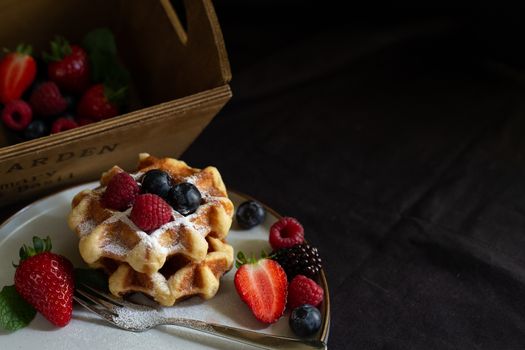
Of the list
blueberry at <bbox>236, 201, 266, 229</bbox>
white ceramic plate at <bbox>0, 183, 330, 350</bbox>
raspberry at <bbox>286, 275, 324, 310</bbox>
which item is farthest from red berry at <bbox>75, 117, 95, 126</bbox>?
raspberry at <bbox>286, 275, 324, 310</bbox>

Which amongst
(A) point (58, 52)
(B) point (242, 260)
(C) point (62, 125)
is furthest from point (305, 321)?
(A) point (58, 52)

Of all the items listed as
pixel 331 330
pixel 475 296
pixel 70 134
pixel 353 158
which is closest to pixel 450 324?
pixel 475 296

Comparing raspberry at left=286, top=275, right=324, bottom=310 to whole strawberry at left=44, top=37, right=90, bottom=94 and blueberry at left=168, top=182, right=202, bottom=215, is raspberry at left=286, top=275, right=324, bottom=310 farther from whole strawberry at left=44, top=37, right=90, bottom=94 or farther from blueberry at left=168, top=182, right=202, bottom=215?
whole strawberry at left=44, top=37, right=90, bottom=94

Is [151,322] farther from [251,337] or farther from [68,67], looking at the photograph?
[68,67]

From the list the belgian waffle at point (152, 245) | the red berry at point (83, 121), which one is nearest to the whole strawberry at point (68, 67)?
the red berry at point (83, 121)

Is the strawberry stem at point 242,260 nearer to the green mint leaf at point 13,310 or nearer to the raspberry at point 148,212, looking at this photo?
the raspberry at point 148,212
